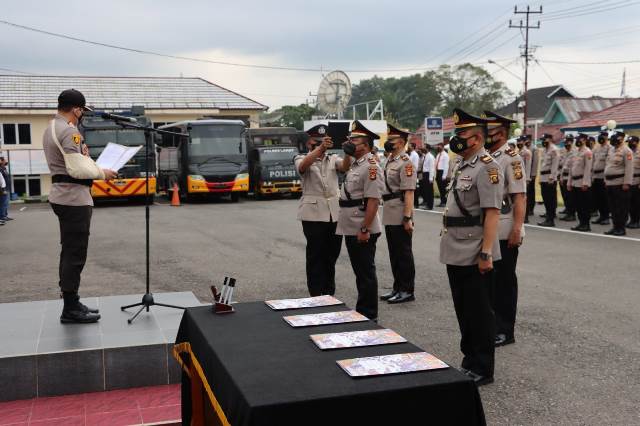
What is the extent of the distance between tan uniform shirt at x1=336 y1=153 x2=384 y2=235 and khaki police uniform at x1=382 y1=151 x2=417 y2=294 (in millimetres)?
1213

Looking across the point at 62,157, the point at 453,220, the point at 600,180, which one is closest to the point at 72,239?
the point at 62,157

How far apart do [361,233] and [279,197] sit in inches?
804

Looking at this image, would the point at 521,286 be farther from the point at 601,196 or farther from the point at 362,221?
the point at 601,196

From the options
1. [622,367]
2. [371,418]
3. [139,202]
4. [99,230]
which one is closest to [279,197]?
[139,202]

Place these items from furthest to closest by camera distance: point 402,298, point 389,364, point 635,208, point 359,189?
1. point 635,208
2. point 402,298
3. point 359,189
4. point 389,364

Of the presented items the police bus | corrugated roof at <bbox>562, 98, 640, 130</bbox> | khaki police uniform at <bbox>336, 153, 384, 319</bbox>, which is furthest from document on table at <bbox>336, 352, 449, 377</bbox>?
corrugated roof at <bbox>562, 98, 640, 130</bbox>

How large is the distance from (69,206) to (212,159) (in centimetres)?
1863

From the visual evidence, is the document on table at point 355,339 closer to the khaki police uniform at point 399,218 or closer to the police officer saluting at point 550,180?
the khaki police uniform at point 399,218

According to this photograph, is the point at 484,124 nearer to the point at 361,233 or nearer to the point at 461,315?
the point at 461,315

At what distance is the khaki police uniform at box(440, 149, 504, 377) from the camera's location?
Answer: 179 inches

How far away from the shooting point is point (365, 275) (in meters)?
6.17

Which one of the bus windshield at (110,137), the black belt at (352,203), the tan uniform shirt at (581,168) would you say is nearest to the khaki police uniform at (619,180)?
the tan uniform shirt at (581,168)

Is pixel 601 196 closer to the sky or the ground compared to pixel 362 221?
closer to the ground

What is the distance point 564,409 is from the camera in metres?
4.30
